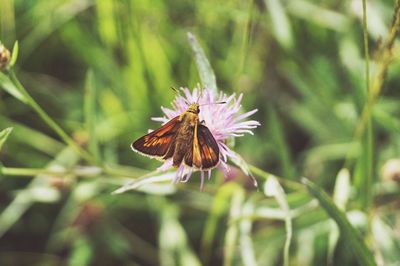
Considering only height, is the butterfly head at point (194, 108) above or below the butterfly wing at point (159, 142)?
above

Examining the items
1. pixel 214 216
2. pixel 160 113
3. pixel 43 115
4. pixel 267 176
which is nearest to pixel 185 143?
pixel 267 176

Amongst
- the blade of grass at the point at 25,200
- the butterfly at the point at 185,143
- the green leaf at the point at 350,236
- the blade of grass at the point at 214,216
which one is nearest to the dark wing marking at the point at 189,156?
the butterfly at the point at 185,143

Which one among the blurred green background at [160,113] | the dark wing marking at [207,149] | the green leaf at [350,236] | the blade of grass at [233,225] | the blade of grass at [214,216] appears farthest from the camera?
the blurred green background at [160,113]

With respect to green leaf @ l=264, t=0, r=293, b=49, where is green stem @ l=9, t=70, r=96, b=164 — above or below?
below

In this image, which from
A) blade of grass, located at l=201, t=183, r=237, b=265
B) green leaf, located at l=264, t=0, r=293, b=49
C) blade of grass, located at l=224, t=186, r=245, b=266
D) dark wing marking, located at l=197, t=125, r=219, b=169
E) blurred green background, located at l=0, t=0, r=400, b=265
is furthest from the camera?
green leaf, located at l=264, t=0, r=293, b=49

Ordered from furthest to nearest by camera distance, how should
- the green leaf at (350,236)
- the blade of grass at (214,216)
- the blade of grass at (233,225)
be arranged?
1. the blade of grass at (214,216)
2. the blade of grass at (233,225)
3. the green leaf at (350,236)

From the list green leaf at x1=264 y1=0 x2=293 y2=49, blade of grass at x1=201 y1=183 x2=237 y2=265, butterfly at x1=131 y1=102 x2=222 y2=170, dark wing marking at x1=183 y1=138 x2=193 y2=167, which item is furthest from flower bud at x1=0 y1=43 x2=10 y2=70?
green leaf at x1=264 y1=0 x2=293 y2=49

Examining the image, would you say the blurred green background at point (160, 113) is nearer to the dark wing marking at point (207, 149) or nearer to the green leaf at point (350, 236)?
the green leaf at point (350, 236)

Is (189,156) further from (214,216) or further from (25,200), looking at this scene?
(25,200)

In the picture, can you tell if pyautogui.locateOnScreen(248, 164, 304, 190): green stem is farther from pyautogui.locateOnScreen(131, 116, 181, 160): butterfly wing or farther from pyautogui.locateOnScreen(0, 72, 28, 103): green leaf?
pyautogui.locateOnScreen(0, 72, 28, 103): green leaf
